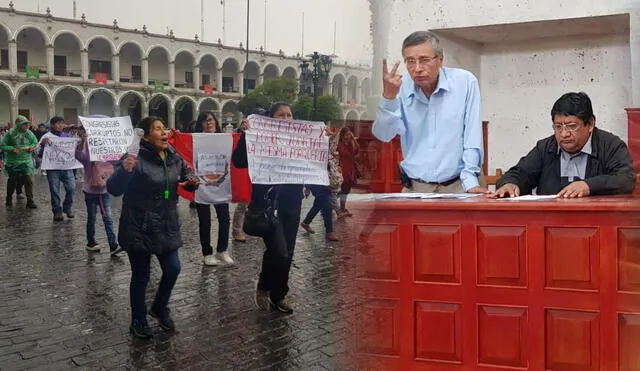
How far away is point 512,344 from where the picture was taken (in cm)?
108

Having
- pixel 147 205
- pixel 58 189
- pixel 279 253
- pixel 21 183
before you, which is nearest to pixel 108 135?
pixel 147 205

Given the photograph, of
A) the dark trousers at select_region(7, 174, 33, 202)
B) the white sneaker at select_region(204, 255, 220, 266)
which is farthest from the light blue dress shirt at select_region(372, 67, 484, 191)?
the dark trousers at select_region(7, 174, 33, 202)

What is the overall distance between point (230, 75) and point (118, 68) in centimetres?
30

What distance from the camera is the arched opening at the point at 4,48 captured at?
160cm

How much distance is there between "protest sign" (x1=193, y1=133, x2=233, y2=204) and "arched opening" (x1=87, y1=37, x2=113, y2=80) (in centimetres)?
72

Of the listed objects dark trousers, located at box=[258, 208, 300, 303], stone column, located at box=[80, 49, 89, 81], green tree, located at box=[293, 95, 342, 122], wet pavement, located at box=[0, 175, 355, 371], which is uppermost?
stone column, located at box=[80, 49, 89, 81]

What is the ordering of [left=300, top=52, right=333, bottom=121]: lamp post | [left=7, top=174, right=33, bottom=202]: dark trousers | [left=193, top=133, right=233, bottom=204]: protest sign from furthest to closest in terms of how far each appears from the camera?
[left=7, top=174, right=33, bottom=202]: dark trousers → [left=193, top=133, right=233, bottom=204]: protest sign → [left=300, top=52, right=333, bottom=121]: lamp post

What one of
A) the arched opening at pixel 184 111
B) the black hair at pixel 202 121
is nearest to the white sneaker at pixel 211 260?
the black hair at pixel 202 121

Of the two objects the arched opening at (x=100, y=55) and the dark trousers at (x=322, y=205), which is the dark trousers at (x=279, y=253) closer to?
the dark trousers at (x=322, y=205)

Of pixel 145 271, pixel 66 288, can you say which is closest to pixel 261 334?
pixel 145 271

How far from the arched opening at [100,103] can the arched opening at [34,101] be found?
0.11 m

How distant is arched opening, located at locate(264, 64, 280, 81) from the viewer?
1.48m

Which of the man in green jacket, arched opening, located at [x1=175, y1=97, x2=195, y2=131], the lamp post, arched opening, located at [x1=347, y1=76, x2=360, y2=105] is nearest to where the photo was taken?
arched opening, located at [x1=347, y1=76, x2=360, y2=105]

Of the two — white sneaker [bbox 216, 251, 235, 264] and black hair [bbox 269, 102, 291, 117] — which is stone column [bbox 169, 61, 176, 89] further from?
white sneaker [bbox 216, 251, 235, 264]
